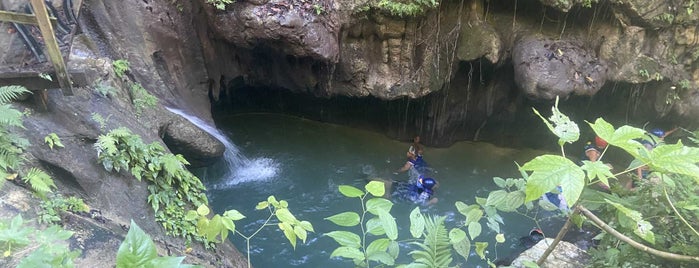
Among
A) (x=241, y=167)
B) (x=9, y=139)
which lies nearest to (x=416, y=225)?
(x=9, y=139)

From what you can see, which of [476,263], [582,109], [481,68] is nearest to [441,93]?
[481,68]

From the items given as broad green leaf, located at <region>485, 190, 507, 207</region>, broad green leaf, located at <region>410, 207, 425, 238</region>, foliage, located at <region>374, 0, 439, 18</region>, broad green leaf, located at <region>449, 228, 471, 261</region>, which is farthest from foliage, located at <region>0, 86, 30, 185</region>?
foliage, located at <region>374, 0, 439, 18</region>

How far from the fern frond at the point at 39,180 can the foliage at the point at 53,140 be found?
409mm

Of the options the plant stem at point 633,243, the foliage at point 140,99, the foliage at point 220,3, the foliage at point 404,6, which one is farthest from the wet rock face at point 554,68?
the plant stem at point 633,243

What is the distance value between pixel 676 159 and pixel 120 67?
6.24 metres

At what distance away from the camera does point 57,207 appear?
353 centimetres

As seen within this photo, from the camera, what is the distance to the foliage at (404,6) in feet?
23.6

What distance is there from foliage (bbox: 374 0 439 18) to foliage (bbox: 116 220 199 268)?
655cm

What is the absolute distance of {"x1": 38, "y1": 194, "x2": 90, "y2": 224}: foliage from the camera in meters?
3.37

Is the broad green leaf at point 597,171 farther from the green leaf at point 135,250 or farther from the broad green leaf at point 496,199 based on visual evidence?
the green leaf at point 135,250

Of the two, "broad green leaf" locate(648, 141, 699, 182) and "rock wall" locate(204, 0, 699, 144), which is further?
"rock wall" locate(204, 0, 699, 144)

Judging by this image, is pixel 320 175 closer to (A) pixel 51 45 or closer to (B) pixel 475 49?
(B) pixel 475 49

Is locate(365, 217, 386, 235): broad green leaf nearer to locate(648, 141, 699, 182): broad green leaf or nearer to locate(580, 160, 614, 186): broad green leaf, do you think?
locate(580, 160, 614, 186): broad green leaf

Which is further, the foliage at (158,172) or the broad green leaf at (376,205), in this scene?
the foliage at (158,172)
